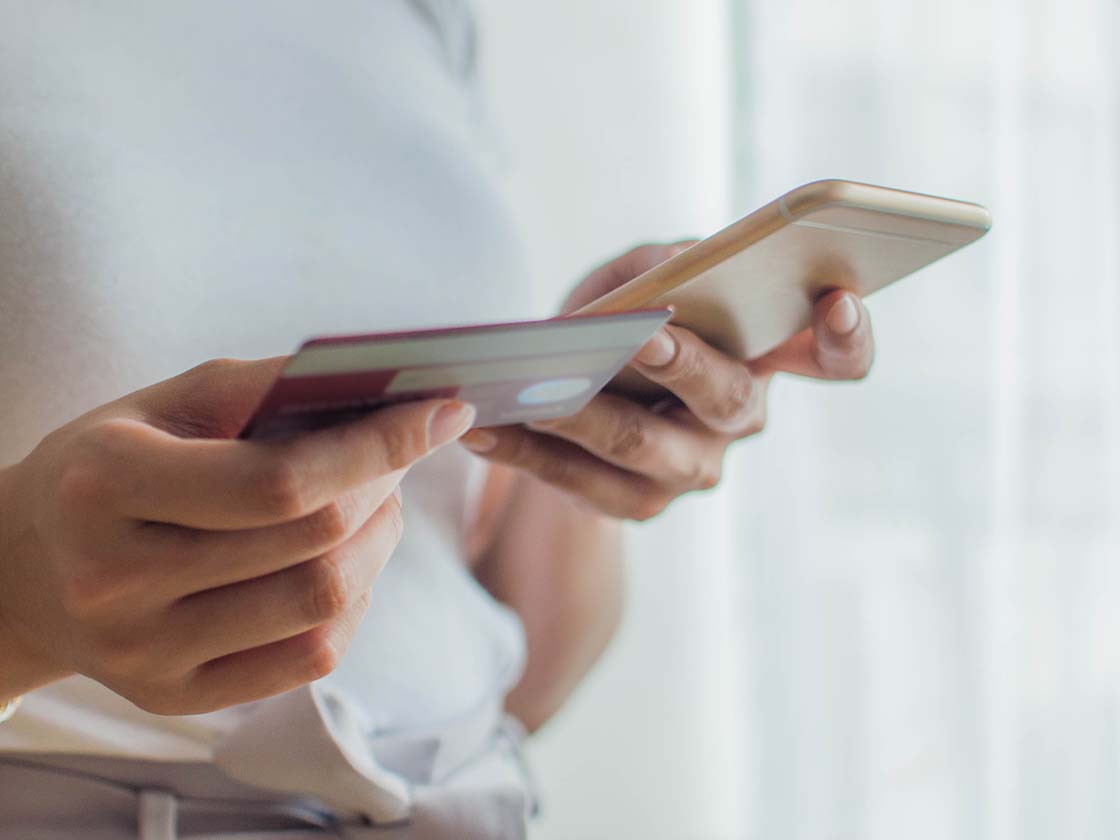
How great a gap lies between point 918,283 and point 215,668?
3.50 feet

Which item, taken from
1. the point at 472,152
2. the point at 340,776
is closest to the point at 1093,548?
the point at 472,152

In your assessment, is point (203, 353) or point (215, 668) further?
point (203, 353)

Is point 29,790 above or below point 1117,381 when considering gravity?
below

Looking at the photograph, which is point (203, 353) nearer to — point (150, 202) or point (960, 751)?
point (150, 202)

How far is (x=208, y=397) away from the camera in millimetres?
372

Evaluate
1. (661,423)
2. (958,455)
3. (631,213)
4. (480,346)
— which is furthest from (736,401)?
(631,213)

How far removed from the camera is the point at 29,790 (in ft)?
1.69

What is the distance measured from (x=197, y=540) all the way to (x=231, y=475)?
37 millimetres

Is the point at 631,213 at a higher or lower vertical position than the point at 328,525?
higher

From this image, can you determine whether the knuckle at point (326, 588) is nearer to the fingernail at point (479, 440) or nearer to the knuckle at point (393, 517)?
the knuckle at point (393, 517)

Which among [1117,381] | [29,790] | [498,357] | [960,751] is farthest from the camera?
[960,751]

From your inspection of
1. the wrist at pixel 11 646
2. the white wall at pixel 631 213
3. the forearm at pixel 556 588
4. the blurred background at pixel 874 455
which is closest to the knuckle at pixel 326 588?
the wrist at pixel 11 646

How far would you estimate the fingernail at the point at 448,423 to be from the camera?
36 centimetres

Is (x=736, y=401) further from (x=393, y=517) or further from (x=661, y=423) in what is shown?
(x=393, y=517)
